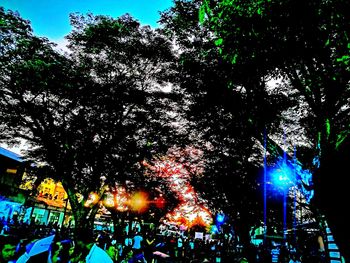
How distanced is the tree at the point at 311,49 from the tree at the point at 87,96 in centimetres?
695

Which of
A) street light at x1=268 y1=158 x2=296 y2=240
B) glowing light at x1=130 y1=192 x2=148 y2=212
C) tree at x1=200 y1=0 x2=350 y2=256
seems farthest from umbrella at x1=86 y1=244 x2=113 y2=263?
glowing light at x1=130 y1=192 x2=148 y2=212

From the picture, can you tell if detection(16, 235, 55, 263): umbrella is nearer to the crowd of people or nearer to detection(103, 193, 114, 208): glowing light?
the crowd of people

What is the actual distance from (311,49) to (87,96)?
11.5 meters

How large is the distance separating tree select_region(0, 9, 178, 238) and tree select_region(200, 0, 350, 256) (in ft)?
22.8

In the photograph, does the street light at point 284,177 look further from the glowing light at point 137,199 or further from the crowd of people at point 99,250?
the glowing light at point 137,199

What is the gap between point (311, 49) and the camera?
6.54 meters

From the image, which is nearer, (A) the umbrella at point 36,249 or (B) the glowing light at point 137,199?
(A) the umbrella at point 36,249

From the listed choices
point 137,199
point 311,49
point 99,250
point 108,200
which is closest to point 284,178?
point 311,49

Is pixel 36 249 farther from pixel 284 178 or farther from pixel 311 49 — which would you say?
pixel 284 178

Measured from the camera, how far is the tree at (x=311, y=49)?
18.3 ft

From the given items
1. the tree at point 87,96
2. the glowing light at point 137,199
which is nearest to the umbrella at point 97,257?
the tree at point 87,96

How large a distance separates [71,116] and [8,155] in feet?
55.6

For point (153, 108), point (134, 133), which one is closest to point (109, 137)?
point (134, 133)

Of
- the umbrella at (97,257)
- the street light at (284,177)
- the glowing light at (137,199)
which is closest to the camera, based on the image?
the umbrella at (97,257)
